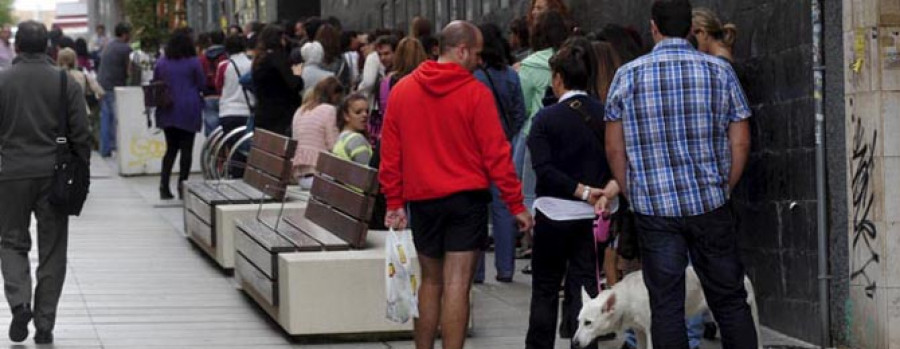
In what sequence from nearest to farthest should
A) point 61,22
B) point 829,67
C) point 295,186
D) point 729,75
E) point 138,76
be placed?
point 729,75 → point 829,67 → point 295,186 → point 138,76 → point 61,22

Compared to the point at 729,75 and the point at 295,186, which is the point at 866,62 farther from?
the point at 295,186

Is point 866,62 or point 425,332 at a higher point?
point 866,62

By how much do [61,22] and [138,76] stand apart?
3856cm

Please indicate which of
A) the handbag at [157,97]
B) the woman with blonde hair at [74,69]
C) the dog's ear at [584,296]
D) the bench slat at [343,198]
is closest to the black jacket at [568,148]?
the dog's ear at [584,296]

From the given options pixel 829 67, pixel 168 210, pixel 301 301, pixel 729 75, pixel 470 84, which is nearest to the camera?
pixel 729 75

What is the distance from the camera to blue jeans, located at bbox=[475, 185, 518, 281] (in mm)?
12898

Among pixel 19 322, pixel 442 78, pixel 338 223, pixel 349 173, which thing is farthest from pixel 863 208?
pixel 19 322

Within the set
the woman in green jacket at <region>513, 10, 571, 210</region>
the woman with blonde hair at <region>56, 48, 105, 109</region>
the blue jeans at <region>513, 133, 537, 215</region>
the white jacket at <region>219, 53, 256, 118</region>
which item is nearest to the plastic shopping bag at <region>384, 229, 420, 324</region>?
the blue jeans at <region>513, 133, 537, 215</region>

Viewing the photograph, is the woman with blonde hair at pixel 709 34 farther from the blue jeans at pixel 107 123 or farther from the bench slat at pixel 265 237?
the blue jeans at pixel 107 123

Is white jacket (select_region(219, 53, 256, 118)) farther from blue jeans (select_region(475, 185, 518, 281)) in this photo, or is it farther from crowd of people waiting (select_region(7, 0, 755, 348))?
crowd of people waiting (select_region(7, 0, 755, 348))

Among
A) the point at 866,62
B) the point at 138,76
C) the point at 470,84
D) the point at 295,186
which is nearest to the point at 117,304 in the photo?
the point at 295,186

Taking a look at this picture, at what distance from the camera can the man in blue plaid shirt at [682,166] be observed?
804 centimetres

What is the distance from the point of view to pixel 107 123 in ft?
94.5

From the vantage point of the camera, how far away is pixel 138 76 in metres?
27.2
